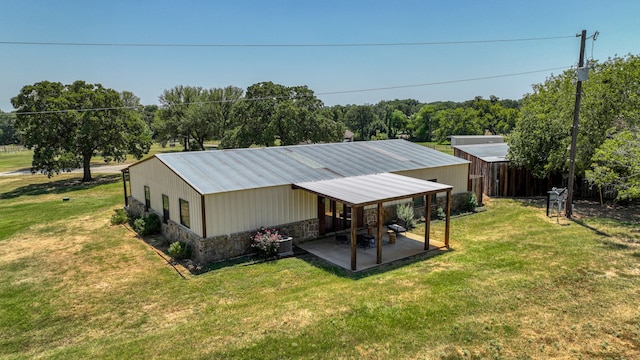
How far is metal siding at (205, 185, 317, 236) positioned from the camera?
1274cm

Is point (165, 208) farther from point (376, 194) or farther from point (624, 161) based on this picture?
point (624, 161)

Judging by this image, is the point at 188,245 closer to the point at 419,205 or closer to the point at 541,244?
the point at 419,205

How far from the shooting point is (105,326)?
9.00m

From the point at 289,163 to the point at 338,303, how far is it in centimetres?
814

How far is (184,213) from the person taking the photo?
14.0m

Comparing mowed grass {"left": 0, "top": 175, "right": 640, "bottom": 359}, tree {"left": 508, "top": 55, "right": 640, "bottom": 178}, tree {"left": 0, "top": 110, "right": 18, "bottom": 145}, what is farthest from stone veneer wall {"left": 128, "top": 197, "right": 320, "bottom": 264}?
tree {"left": 0, "top": 110, "right": 18, "bottom": 145}

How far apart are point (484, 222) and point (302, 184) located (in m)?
8.45

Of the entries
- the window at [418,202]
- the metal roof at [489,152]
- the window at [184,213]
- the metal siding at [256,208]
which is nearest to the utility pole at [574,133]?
the metal roof at [489,152]

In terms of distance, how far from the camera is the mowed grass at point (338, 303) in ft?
25.1

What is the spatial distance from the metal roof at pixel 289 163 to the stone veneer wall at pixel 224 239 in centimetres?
158

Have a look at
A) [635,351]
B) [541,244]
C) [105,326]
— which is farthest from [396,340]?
[541,244]

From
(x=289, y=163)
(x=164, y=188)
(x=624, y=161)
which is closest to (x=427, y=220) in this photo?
(x=289, y=163)

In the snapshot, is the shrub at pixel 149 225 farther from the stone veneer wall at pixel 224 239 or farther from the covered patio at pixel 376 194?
the covered patio at pixel 376 194

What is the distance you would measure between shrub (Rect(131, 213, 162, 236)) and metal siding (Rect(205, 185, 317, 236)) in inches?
190
